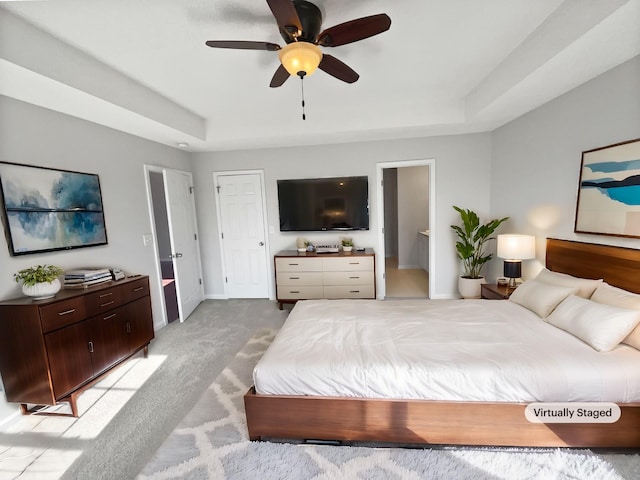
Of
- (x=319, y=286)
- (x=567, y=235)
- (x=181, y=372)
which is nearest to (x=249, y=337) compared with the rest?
(x=181, y=372)

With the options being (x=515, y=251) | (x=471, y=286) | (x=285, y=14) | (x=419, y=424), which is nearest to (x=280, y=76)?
(x=285, y=14)

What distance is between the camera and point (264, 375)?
1648 mm

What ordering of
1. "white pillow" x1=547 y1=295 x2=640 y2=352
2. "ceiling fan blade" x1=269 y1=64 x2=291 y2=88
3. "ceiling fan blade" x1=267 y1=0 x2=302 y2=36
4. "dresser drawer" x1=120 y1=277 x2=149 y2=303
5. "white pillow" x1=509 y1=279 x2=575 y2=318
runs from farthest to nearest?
"dresser drawer" x1=120 y1=277 x2=149 y2=303
"white pillow" x1=509 y1=279 x2=575 y2=318
"ceiling fan blade" x1=269 y1=64 x2=291 y2=88
"white pillow" x1=547 y1=295 x2=640 y2=352
"ceiling fan blade" x1=267 y1=0 x2=302 y2=36

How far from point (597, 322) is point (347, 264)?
256cm

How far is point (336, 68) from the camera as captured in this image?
1947 millimetres

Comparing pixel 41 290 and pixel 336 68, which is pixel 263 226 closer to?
pixel 41 290

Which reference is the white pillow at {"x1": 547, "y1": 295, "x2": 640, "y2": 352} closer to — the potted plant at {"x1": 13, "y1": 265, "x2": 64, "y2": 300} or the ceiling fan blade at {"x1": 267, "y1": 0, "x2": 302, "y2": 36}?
the ceiling fan blade at {"x1": 267, "y1": 0, "x2": 302, "y2": 36}

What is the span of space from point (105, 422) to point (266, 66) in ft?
10.2

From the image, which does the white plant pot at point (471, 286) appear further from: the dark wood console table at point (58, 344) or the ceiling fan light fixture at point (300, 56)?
the dark wood console table at point (58, 344)

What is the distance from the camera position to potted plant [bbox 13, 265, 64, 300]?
198cm

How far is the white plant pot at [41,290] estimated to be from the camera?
1.98m

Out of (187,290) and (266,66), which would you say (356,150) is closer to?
(266,66)

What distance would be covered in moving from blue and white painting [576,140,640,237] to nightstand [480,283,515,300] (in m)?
0.84

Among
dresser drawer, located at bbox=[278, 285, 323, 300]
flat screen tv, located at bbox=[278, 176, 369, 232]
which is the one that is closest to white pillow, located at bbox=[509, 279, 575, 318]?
flat screen tv, located at bbox=[278, 176, 369, 232]
